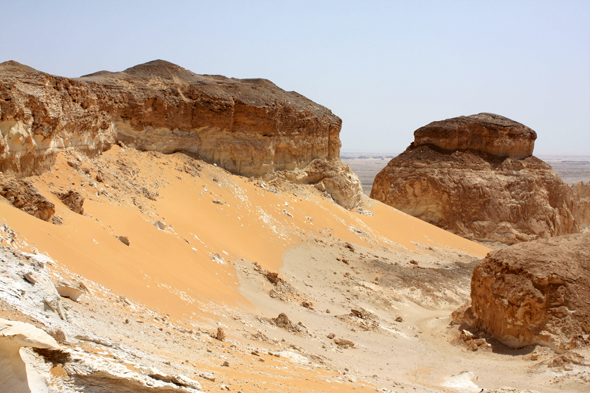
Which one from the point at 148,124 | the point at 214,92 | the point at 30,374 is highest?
the point at 214,92

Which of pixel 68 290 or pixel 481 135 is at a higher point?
pixel 481 135

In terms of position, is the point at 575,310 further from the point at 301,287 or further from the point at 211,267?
the point at 211,267

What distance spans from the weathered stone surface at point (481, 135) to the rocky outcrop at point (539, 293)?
20761 millimetres

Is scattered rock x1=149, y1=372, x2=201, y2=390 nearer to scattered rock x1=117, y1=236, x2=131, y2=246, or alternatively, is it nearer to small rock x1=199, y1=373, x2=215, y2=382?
small rock x1=199, y1=373, x2=215, y2=382

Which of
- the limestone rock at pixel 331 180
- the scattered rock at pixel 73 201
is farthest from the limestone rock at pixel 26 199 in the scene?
the limestone rock at pixel 331 180

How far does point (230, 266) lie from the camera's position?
12.3m

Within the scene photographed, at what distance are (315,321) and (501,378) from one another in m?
3.86

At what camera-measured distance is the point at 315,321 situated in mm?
10742

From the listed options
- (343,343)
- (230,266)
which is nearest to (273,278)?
(230,266)

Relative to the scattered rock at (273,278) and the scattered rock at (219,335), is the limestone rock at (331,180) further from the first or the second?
the scattered rock at (219,335)

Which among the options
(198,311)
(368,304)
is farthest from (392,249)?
(198,311)

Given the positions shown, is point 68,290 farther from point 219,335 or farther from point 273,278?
point 273,278

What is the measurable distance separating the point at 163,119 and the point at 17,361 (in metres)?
13.8

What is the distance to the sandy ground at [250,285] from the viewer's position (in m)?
6.44
